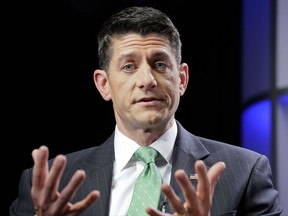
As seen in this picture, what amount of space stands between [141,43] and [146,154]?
0.40m

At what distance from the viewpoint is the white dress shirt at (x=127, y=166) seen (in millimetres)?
2158

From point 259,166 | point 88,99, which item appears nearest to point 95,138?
point 88,99

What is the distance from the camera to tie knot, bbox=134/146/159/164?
2207 mm

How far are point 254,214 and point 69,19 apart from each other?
128 centimetres

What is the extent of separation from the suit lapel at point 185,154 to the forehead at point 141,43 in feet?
1.05

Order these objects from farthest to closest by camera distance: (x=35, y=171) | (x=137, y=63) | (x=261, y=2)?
(x=261, y=2) → (x=137, y=63) → (x=35, y=171)

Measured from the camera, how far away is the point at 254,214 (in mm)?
2111

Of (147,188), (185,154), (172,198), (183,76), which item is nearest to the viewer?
(172,198)

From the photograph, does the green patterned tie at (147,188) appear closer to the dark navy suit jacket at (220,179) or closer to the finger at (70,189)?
the dark navy suit jacket at (220,179)

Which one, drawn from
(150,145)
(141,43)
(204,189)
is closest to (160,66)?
(141,43)

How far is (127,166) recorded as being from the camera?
226cm

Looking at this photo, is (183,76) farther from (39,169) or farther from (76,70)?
(39,169)

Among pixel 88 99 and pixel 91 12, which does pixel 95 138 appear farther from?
pixel 91 12

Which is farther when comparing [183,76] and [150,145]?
[183,76]
